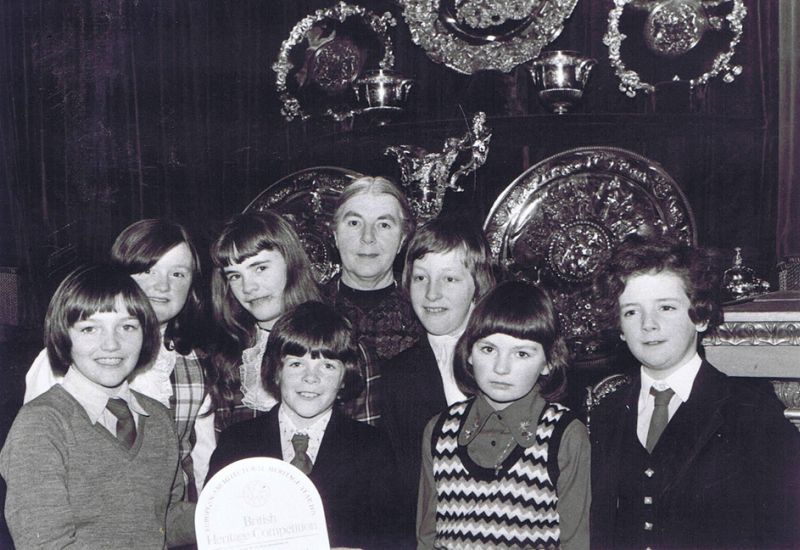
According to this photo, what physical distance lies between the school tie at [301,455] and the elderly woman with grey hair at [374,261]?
50 cm

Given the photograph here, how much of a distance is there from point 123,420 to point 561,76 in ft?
5.45

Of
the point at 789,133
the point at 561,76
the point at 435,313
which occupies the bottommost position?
the point at 435,313

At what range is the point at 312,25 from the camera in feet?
12.3

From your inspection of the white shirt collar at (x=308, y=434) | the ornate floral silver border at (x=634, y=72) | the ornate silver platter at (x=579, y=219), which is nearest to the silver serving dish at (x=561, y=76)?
the ornate silver platter at (x=579, y=219)

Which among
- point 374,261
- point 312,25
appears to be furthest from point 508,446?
point 312,25

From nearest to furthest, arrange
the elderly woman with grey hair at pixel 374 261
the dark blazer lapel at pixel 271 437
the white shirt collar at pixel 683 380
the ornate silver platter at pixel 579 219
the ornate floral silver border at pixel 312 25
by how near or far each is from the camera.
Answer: the white shirt collar at pixel 683 380
the dark blazer lapel at pixel 271 437
the elderly woman with grey hair at pixel 374 261
the ornate silver platter at pixel 579 219
the ornate floral silver border at pixel 312 25

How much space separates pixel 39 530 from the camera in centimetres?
170

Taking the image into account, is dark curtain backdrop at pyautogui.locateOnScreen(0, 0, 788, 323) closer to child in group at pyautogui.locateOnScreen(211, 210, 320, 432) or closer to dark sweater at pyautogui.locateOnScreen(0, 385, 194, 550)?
child in group at pyautogui.locateOnScreen(211, 210, 320, 432)

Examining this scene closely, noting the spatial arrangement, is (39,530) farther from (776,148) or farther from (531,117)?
(776,148)

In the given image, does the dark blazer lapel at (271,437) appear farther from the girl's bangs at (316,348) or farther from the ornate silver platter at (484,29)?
the ornate silver platter at (484,29)

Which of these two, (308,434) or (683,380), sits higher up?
(683,380)

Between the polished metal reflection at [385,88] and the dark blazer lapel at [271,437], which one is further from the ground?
the polished metal reflection at [385,88]

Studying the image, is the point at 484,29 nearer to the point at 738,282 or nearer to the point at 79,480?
the point at 738,282

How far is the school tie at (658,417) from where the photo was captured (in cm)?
180
